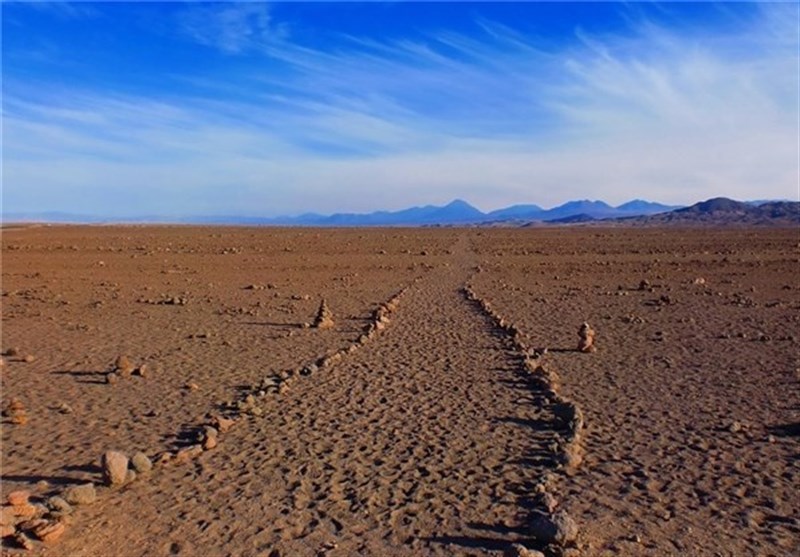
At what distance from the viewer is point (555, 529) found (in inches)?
236

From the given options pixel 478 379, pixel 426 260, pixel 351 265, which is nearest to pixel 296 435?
pixel 478 379

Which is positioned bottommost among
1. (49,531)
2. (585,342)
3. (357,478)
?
(357,478)

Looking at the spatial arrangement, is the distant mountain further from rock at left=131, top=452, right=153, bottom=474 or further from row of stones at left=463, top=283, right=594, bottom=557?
rock at left=131, top=452, right=153, bottom=474

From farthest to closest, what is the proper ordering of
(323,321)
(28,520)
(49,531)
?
(323,321) → (28,520) → (49,531)

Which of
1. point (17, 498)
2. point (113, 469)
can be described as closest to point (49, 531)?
point (17, 498)

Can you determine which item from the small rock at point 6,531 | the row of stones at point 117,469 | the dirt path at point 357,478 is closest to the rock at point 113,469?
the row of stones at point 117,469

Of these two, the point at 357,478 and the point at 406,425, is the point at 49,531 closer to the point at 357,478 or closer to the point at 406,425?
the point at 357,478

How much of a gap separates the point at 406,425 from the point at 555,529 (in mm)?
3445

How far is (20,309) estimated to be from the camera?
19078mm

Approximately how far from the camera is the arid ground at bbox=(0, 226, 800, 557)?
6.40 metres

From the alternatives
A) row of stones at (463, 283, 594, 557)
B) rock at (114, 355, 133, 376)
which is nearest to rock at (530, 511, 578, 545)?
row of stones at (463, 283, 594, 557)

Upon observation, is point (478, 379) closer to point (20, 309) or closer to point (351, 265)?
point (20, 309)

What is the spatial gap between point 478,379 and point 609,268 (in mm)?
21457

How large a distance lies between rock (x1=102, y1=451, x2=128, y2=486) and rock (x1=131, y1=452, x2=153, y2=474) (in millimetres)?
209
